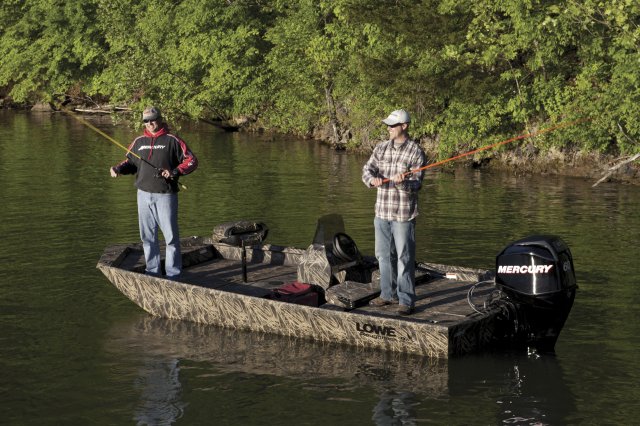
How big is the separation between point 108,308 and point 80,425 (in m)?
4.59

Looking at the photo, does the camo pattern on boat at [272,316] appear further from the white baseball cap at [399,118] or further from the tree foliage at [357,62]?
the tree foliage at [357,62]

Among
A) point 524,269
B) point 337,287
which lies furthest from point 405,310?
point 524,269

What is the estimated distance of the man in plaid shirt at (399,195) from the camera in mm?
11977

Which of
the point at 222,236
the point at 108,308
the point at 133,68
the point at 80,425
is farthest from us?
the point at 133,68

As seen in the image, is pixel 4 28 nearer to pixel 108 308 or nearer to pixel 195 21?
pixel 195 21

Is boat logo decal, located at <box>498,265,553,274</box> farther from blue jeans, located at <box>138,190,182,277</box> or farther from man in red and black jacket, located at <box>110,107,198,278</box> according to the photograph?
blue jeans, located at <box>138,190,182,277</box>

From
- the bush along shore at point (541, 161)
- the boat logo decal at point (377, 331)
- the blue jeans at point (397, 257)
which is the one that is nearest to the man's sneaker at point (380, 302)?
the blue jeans at point (397, 257)

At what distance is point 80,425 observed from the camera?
10.3 m

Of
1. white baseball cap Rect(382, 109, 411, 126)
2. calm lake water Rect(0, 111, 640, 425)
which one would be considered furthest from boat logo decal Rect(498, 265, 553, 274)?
white baseball cap Rect(382, 109, 411, 126)

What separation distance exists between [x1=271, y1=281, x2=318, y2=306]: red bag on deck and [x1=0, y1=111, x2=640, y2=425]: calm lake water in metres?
0.65

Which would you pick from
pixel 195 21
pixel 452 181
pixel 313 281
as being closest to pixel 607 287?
pixel 313 281

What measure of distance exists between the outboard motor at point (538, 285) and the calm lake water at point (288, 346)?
0.38 meters

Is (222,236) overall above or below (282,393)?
above

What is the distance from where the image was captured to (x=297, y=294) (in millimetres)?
13344
